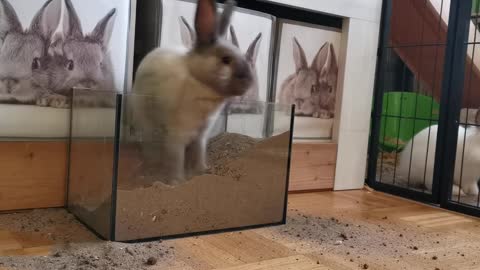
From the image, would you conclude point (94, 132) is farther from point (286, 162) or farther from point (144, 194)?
point (286, 162)

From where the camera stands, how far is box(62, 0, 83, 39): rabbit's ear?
1.07 metres

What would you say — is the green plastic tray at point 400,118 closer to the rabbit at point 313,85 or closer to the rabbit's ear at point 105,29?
the rabbit at point 313,85

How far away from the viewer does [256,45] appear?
132 cm

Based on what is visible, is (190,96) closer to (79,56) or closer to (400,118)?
(79,56)

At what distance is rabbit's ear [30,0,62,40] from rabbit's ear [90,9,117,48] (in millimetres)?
82

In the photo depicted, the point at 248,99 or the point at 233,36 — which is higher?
the point at 233,36

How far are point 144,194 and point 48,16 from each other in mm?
461

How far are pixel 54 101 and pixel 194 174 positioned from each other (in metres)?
0.38

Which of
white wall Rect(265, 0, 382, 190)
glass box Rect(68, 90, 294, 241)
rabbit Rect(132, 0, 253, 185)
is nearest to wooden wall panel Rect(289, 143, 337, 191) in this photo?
white wall Rect(265, 0, 382, 190)

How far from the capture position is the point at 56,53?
107 centimetres

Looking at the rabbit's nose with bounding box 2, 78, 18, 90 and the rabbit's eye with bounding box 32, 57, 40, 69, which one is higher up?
the rabbit's eye with bounding box 32, 57, 40, 69

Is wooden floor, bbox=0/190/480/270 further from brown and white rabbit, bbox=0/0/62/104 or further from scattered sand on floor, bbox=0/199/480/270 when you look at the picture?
brown and white rabbit, bbox=0/0/62/104

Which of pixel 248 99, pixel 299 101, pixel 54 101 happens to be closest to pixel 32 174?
pixel 54 101


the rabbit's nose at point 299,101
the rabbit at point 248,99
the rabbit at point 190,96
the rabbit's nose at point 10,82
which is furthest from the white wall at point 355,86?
the rabbit's nose at point 10,82
